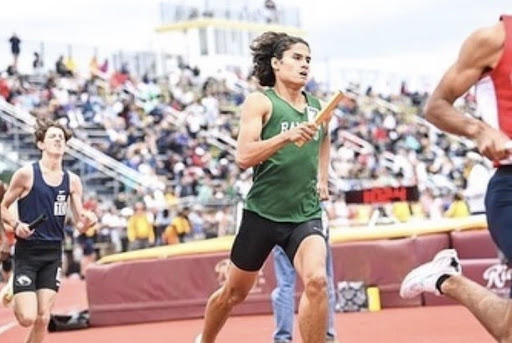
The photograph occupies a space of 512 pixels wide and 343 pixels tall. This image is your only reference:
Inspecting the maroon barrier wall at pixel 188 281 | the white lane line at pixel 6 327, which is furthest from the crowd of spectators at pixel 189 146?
the maroon barrier wall at pixel 188 281

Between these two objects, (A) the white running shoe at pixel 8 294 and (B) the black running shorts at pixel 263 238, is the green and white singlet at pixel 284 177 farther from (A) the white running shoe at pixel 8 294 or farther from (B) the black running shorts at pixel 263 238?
(A) the white running shoe at pixel 8 294

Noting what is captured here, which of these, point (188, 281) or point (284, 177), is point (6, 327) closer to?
point (188, 281)

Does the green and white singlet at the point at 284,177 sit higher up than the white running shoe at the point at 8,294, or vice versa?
the green and white singlet at the point at 284,177

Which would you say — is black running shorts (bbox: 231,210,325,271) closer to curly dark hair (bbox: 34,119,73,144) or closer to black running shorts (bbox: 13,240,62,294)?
black running shorts (bbox: 13,240,62,294)

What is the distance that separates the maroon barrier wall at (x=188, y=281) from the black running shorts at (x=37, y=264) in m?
4.97

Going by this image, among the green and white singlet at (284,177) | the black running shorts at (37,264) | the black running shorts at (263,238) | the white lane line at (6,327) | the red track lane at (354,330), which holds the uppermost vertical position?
the green and white singlet at (284,177)

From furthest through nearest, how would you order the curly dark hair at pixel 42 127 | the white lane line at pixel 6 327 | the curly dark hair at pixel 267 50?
the white lane line at pixel 6 327 → the curly dark hair at pixel 42 127 → the curly dark hair at pixel 267 50

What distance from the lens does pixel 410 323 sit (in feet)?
40.0

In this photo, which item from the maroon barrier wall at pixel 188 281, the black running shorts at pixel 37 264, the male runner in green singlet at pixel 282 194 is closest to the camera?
the male runner in green singlet at pixel 282 194

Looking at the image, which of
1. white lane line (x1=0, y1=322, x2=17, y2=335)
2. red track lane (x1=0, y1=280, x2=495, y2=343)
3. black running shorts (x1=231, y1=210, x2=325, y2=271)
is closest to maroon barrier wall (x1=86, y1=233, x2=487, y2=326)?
red track lane (x1=0, y1=280, x2=495, y2=343)

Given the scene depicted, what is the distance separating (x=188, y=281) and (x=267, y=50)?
7012mm

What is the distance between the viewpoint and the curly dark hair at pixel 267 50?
7949 millimetres

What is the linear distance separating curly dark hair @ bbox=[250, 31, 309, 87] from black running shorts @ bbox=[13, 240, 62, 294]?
8.11 ft

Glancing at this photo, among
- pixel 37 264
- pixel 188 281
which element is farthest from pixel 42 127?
pixel 188 281
